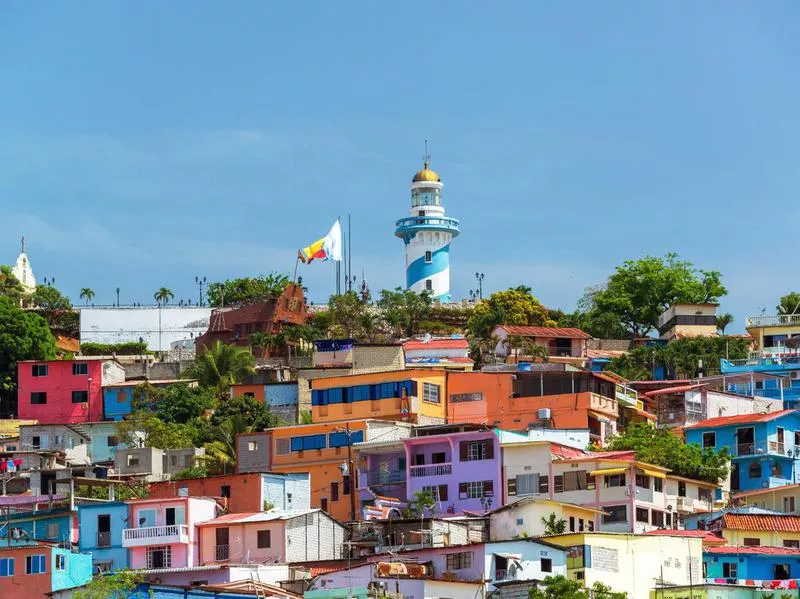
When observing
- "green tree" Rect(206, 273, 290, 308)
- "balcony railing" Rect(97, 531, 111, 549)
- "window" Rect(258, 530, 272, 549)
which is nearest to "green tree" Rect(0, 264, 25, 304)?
"green tree" Rect(206, 273, 290, 308)

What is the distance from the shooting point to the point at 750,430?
6506 cm

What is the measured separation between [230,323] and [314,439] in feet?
95.6

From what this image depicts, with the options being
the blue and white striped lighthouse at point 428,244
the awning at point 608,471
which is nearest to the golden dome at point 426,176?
the blue and white striped lighthouse at point 428,244

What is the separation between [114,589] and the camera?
4641 centimetres

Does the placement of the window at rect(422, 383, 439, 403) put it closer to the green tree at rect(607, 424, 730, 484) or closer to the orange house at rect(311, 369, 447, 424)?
the orange house at rect(311, 369, 447, 424)

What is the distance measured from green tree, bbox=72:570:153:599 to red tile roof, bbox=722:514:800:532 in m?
17.6

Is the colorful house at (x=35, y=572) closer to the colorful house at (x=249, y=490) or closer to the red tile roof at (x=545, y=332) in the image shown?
the colorful house at (x=249, y=490)

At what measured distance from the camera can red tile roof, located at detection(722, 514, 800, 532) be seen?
5350cm

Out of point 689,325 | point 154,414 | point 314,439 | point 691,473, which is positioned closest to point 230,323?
point 154,414

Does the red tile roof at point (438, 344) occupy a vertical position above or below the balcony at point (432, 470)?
above

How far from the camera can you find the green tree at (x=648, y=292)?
9575cm

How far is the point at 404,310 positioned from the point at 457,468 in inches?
1324

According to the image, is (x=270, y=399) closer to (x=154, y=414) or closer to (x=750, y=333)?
(x=154, y=414)

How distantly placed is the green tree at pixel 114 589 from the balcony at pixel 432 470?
14.2 meters
